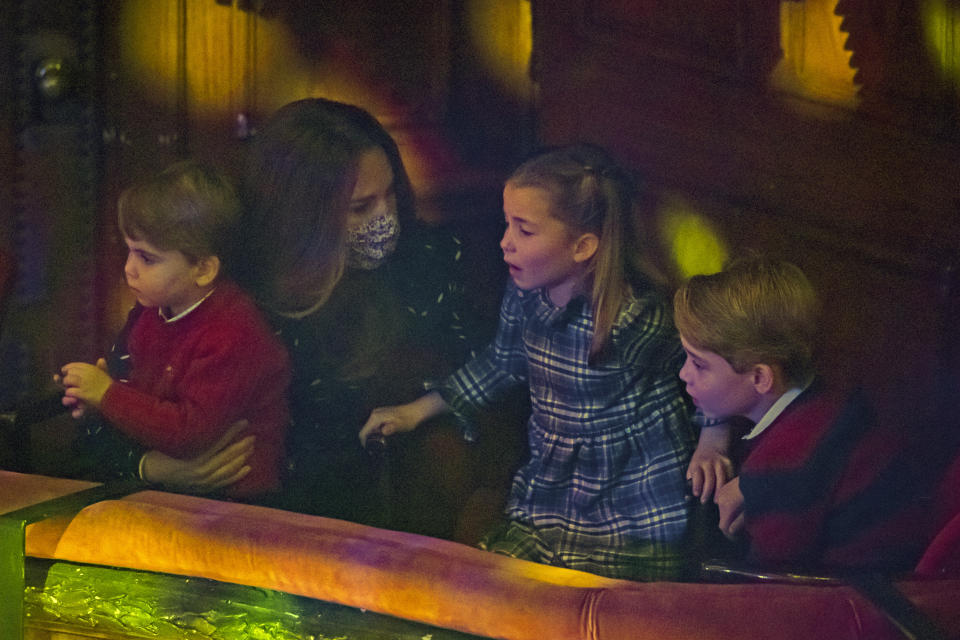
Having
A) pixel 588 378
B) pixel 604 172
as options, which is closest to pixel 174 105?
pixel 604 172

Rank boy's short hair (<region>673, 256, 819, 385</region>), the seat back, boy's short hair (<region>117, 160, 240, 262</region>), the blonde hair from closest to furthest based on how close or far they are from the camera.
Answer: the seat back < boy's short hair (<region>673, 256, 819, 385</region>) < the blonde hair < boy's short hair (<region>117, 160, 240, 262</region>)

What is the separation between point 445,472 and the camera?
2504 mm

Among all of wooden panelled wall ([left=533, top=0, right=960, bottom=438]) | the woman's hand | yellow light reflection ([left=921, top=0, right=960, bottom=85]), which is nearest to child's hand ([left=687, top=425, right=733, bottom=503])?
wooden panelled wall ([left=533, top=0, right=960, bottom=438])

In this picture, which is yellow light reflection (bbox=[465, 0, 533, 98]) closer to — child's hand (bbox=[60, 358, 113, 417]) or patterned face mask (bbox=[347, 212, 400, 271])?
patterned face mask (bbox=[347, 212, 400, 271])

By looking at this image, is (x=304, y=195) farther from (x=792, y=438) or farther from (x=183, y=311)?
(x=792, y=438)

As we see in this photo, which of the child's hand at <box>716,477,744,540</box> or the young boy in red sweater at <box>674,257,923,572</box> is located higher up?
the young boy in red sweater at <box>674,257,923,572</box>

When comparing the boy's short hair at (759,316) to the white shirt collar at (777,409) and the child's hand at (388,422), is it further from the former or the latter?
the child's hand at (388,422)

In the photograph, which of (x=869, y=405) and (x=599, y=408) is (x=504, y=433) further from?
(x=869, y=405)

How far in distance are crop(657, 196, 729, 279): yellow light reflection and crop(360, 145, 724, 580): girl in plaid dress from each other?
78 mm

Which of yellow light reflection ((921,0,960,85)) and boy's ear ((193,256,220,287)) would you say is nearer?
yellow light reflection ((921,0,960,85))

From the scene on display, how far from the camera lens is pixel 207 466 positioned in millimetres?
2740

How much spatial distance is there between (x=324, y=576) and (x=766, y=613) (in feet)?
3.35

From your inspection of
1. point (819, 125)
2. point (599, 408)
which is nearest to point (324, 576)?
point (599, 408)

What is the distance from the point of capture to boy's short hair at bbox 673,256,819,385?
2121 mm
